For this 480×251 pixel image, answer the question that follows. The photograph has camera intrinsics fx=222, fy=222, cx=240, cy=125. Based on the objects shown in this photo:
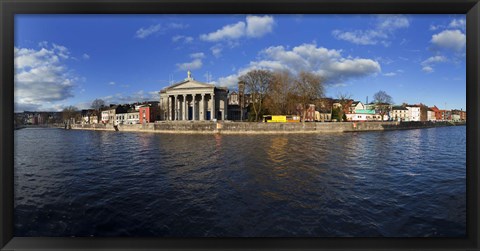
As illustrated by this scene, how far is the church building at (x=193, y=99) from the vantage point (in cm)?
2552

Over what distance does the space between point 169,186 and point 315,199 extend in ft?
10.2

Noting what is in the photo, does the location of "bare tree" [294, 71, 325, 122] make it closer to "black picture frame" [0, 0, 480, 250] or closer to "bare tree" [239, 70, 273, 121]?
"bare tree" [239, 70, 273, 121]

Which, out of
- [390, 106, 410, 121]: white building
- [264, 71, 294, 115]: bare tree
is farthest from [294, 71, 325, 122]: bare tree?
[390, 106, 410, 121]: white building

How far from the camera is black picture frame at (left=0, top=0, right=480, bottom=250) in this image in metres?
1.60

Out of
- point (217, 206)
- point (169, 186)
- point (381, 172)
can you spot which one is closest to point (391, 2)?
point (217, 206)

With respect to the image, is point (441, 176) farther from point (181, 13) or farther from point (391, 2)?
point (181, 13)

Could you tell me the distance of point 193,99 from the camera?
25.0m

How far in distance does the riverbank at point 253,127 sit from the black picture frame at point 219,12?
1796 cm

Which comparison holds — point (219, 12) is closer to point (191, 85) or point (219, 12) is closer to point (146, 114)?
point (146, 114)

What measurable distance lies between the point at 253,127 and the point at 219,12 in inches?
717

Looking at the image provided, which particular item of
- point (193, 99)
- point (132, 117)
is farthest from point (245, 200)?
point (132, 117)

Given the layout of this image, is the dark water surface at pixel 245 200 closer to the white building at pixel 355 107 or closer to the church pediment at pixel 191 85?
the white building at pixel 355 107

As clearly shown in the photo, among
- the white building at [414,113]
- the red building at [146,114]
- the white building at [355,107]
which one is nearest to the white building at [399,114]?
the white building at [414,113]

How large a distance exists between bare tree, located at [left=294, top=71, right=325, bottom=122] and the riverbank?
224 cm
